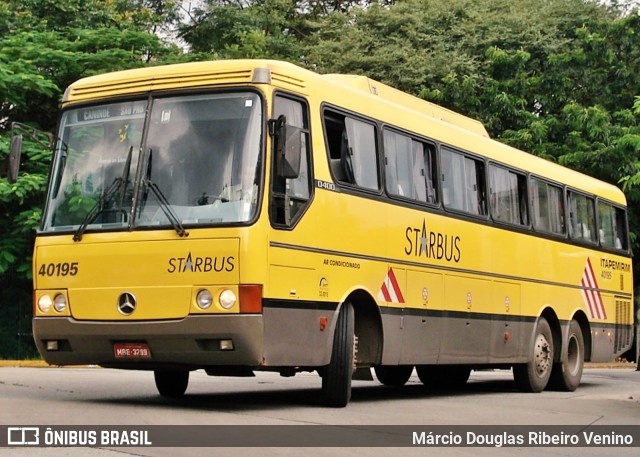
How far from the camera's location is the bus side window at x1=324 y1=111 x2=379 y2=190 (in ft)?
43.3

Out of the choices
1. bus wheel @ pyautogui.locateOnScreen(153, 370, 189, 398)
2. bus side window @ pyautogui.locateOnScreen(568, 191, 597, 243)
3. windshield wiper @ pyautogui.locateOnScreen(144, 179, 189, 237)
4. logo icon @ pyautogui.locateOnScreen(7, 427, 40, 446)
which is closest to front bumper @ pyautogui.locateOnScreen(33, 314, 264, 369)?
windshield wiper @ pyautogui.locateOnScreen(144, 179, 189, 237)

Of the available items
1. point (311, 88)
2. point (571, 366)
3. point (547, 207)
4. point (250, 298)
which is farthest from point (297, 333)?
point (571, 366)

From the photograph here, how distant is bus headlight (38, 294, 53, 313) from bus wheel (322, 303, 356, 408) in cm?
282

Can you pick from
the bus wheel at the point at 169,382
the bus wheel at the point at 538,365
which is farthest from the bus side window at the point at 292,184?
the bus wheel at the point at 538,365

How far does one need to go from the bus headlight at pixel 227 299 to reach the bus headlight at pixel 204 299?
11cm

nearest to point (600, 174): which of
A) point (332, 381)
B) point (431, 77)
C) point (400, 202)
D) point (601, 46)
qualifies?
point (601, 46)

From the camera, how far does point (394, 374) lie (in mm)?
18766

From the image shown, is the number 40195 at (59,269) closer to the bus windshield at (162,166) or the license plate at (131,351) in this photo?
the bus windshield at (162,166)

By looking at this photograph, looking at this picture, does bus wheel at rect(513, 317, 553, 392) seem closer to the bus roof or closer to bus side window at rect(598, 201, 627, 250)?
the bus roof

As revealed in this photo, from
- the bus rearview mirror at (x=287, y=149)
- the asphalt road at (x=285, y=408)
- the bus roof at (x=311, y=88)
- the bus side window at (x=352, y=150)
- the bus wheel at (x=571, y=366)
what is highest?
the bus roof at (x=311, y=88)

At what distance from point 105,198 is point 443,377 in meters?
8.51

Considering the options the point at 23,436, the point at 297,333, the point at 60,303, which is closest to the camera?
the point at 23,436

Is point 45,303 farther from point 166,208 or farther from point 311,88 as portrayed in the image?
point 311,88

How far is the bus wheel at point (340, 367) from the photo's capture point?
12.8m
